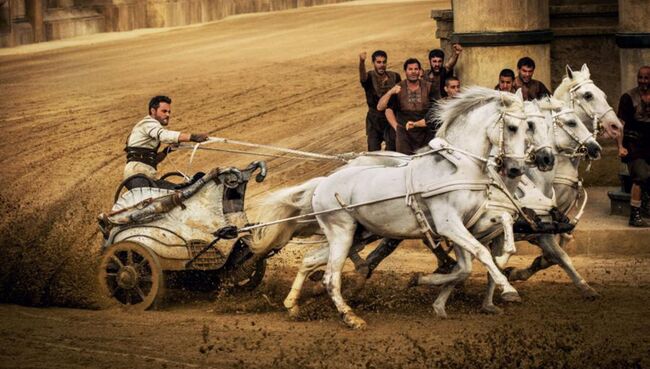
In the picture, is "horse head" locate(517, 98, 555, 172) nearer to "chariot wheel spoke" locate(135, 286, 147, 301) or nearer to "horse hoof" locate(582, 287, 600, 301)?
"horse hoof" locate(582, 287, 600, 301)

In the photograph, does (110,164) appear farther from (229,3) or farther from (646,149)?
(229,3)

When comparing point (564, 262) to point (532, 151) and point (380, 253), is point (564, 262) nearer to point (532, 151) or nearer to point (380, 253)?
point (532, 151)

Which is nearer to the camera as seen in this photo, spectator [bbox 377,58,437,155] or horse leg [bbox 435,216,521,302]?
horse leg [bbox 435,216,521,302]

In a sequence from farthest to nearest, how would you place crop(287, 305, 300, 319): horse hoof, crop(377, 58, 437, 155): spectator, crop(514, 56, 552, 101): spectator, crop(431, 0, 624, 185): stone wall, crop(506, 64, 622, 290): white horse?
crop(431, 0, 624, 185): stone wall
crop(377, 58, 437, 155): spectator
crop(514, 56, 552, 101): spectator
crop(506, 64, 622, 290): white horse
crop(287, 305, 300, 319): horse hoof

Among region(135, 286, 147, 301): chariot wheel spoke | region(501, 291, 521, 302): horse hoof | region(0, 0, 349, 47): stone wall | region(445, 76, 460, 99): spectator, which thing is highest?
region(0, 0, 349, 47): stone wall

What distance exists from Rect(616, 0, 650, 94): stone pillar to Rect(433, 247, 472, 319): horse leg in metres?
4.80

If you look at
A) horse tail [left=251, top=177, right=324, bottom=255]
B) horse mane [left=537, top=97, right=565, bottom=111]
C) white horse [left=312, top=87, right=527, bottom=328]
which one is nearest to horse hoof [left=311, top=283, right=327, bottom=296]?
white horse [left=312, top=87, right=527, bottom=328]

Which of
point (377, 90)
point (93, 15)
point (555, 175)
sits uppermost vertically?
point (93, 15)

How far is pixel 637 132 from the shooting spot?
15555mm

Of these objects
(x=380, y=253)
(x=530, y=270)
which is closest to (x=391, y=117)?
(x=380, y=253)

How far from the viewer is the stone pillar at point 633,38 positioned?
653 inches

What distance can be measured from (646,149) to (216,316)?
196 inches

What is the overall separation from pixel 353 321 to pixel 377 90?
484cm

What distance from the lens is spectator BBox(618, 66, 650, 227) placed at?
1547 centimetres
